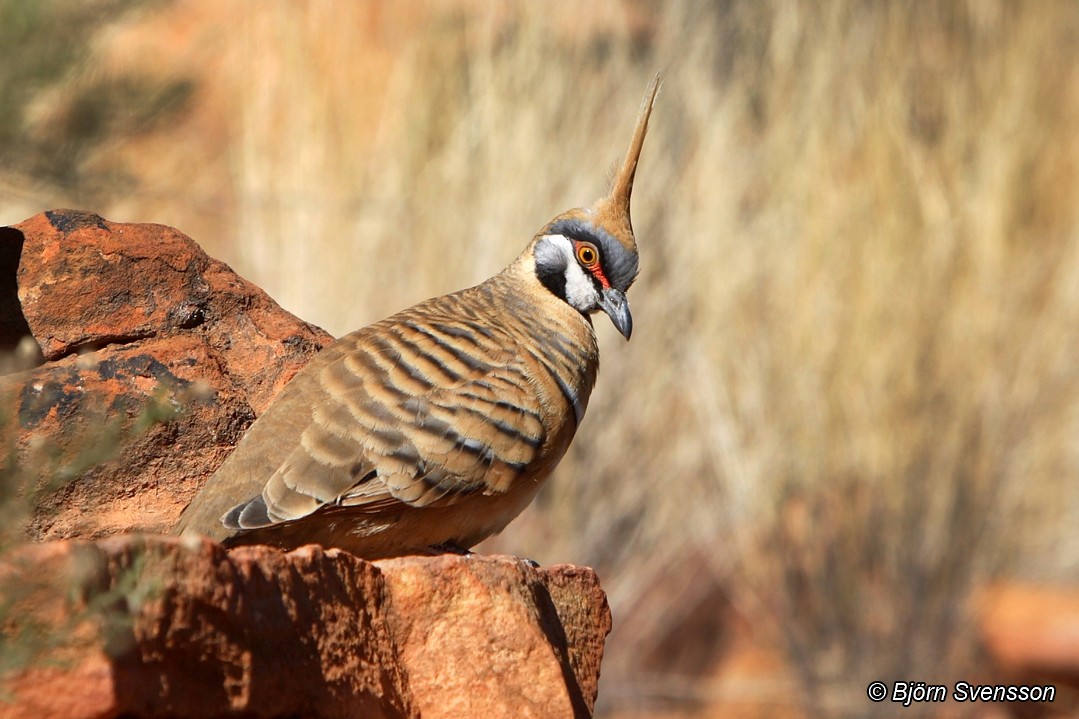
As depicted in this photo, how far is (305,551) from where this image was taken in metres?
2.90

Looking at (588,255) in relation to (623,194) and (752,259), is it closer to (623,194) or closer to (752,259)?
(623,194)

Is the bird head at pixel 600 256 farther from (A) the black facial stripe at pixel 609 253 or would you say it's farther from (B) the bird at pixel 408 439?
(B) the bird at pixel 408 439

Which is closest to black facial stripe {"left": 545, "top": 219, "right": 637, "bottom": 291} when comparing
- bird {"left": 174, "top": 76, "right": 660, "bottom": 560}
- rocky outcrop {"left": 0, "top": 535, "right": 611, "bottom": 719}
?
bird {"left": 174, "top": 76, "right": 660, "bottom": 560}

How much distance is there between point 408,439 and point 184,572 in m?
1.33

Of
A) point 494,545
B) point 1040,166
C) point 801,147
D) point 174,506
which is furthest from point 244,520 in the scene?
point 1040,166

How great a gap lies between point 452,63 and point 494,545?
9.52 ft

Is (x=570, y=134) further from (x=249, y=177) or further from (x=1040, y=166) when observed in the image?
(x=1040, y=166)

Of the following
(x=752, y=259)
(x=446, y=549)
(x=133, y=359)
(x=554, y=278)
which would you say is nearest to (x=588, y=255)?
(x=554, y=278)

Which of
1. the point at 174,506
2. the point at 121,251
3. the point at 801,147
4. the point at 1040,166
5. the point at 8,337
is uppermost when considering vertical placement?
the point at 1040,166

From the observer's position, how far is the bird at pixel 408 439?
3625 millimetres

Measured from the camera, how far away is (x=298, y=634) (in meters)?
2.80

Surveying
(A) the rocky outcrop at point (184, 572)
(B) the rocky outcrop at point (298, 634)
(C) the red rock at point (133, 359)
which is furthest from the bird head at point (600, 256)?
(B) the rocky outcrop at point (298, 634)

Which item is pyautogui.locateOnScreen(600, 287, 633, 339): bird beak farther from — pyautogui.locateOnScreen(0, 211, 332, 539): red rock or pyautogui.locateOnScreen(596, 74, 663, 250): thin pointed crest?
pyautogui.locateOnScreen(0, 211, 332, 539): red rock

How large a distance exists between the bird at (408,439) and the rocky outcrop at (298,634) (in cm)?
44
